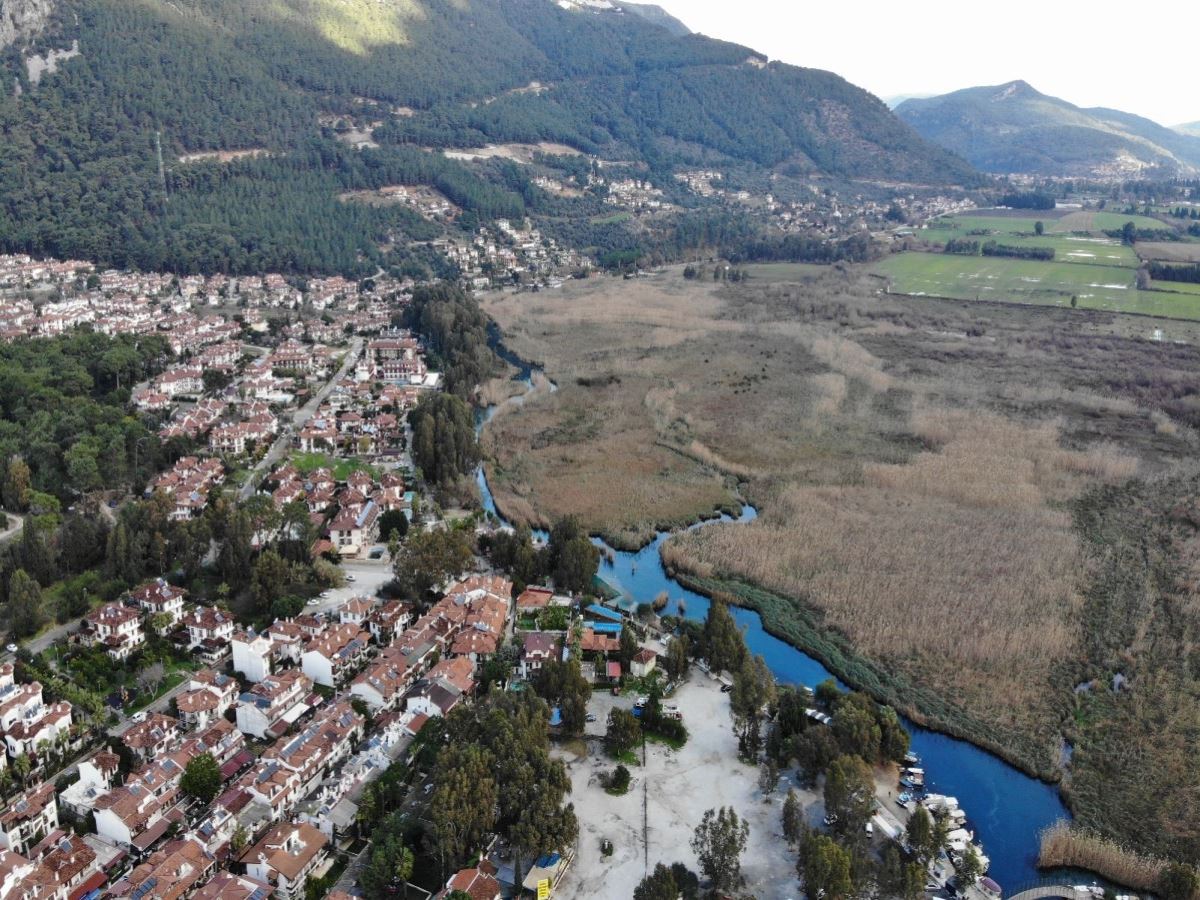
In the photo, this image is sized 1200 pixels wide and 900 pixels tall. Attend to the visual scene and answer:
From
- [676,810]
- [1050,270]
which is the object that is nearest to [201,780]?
[676,810]

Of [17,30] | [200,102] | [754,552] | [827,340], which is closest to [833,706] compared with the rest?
[754,552]

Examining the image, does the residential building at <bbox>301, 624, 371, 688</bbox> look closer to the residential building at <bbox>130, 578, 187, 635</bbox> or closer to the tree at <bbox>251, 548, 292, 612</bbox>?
the tree at <bbox>251, 548, 292, 612</bbox>

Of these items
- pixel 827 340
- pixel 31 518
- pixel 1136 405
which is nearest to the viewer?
pixel 31 518

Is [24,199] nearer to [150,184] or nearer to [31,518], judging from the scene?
[150,184]

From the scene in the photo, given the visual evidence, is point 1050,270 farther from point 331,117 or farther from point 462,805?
point 462,805

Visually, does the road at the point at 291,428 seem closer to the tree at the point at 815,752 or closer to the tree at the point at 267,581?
the tree at the point at 267,581

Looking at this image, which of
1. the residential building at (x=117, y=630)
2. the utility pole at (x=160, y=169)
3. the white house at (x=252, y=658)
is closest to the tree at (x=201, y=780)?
the white house at (x=252, y=658)

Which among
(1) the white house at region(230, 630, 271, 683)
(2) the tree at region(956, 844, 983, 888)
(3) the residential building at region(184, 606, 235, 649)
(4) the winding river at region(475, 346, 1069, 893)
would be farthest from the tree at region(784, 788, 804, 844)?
(3) the residential building at region(184, 606, 235, 649)
